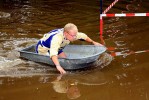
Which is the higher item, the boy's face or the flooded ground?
the boy's face

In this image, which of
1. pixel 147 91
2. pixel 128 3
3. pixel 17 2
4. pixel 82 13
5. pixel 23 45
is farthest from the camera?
pixel 17 2

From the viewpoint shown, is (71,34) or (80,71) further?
(80,71)

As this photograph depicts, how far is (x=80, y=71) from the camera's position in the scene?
6.46 m

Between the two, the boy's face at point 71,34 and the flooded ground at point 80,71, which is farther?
the boy's face at point 71,34

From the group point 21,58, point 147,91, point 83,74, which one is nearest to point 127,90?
point 147,91

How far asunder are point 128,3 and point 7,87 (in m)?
9.41

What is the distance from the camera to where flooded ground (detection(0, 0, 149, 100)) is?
5484 millimetres

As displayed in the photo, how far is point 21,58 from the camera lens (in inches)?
289

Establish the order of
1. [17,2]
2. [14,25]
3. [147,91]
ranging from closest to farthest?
[147,91]
[14,25]
[17,2]

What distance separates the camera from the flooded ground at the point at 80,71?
5484 mm

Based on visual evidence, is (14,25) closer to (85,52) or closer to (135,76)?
(85,52)

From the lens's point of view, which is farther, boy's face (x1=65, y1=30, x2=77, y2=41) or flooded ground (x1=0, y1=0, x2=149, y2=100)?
boy's face (x1=65, y1=30, x2=77, y2=41)

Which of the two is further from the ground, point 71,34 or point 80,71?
point 71,34

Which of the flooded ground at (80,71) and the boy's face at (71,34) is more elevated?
the boy's face at (71,34)
